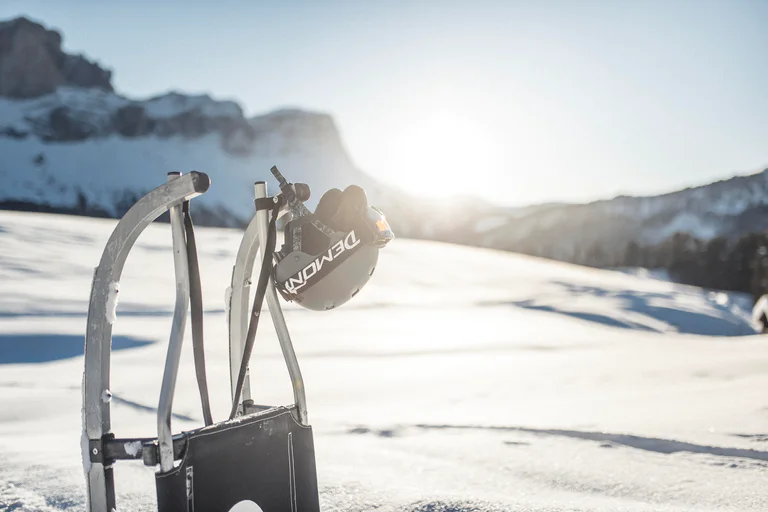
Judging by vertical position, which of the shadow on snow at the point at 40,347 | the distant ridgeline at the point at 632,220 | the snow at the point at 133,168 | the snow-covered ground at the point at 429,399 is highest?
the snow at the point at 133,168

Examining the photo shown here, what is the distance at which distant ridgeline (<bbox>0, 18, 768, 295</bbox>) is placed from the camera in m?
123

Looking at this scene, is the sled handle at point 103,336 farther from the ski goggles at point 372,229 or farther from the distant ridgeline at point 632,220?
the distant ridgeline at point 632,220

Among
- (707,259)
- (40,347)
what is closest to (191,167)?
(707,259)

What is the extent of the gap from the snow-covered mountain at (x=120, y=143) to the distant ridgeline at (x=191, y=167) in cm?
33

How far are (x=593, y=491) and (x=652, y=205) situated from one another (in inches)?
5529

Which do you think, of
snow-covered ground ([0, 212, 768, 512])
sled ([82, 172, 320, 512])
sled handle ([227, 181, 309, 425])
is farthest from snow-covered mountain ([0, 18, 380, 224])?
sled ([82, 172, 320, 512])

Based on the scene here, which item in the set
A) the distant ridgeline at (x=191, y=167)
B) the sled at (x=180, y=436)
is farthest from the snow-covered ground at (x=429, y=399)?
the distant ridgeline at (x=191, y=167)

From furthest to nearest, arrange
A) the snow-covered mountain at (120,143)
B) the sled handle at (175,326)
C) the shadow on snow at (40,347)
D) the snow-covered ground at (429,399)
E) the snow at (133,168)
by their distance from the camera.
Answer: the snow-covered mountain at (120,143), the snow at (133,168), the shadow on snow at (40,347), the snow-covered ground at (429,399), the sled handle at (175,326)

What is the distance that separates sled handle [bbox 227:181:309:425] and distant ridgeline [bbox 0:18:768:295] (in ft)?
311

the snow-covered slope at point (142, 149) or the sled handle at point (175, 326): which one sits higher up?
the snow-covered slope at point (142, 149)

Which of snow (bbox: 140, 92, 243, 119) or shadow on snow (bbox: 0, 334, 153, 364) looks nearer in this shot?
Result: shadow on snow (bbox: 0, 334, 153, 364)

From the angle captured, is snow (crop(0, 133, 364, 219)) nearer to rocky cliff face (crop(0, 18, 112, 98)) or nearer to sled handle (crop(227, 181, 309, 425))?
rocky cliff face (crop(0, 18, 112, 98))

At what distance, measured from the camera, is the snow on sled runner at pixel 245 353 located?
4.71 ft

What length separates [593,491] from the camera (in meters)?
2.37
